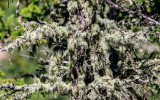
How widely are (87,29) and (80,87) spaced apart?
0.67 metres

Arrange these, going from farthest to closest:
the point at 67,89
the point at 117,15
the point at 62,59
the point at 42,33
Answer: the point at 117,15 → the point at 62,59 → the point at 67,89 → the point at 42,33

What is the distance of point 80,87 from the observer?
239 centimetres

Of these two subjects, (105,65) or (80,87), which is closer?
(80,87)

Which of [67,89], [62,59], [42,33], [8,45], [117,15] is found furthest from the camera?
[117,15]

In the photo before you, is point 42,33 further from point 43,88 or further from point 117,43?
point 117,43

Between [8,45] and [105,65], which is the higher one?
[8,45]

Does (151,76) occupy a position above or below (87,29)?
below

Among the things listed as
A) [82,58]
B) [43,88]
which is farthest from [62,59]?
[43,88]

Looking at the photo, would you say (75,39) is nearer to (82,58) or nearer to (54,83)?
(82,58)

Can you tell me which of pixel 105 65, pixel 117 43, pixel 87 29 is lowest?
pixel 105 65

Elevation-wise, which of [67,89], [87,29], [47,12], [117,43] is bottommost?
[67,89]

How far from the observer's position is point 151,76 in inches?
104

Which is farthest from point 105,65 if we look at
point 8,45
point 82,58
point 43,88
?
point 8,45

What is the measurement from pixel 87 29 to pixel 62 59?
0.50 metres
